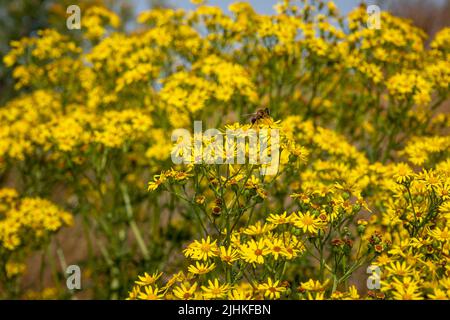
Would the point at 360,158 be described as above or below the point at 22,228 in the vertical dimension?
above

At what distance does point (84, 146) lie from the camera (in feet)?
23.0

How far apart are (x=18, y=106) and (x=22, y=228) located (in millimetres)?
3294
